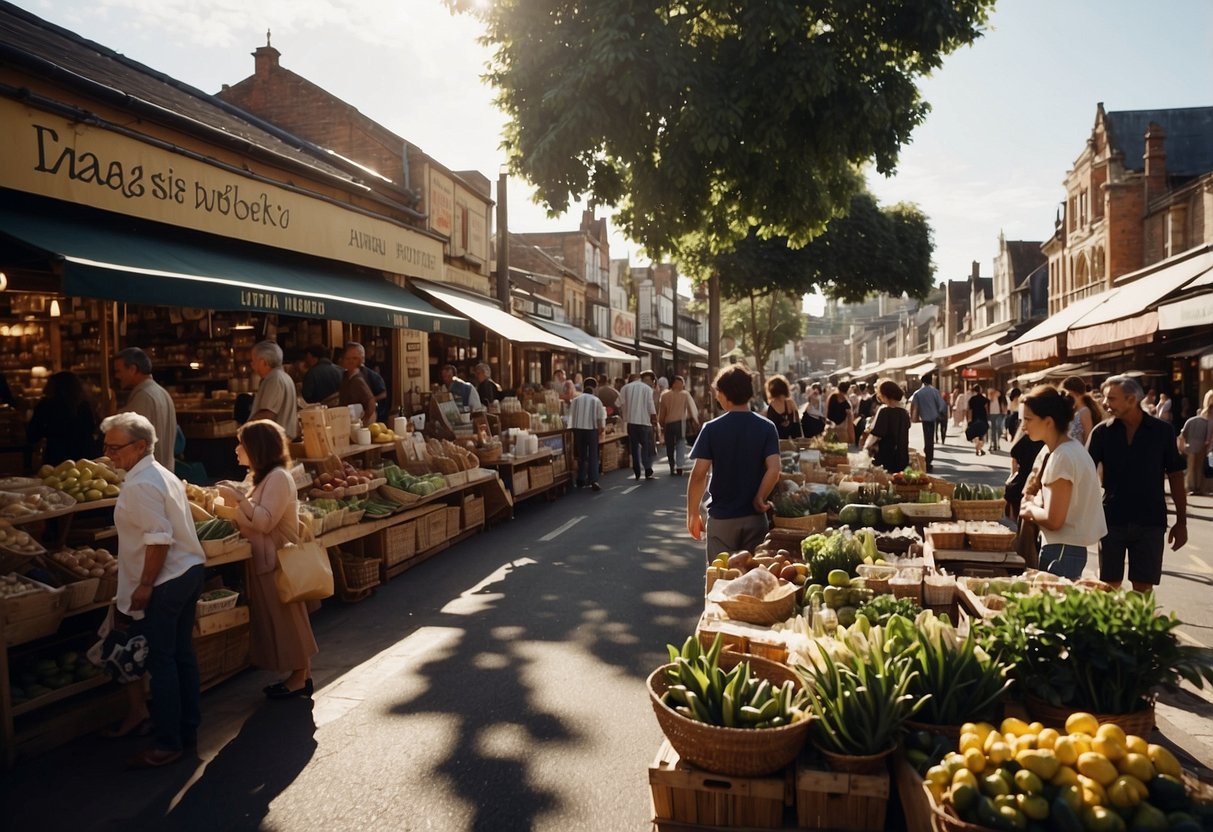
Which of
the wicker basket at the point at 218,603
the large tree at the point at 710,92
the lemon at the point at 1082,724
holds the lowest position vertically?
the wicker basket at the point at 218,603

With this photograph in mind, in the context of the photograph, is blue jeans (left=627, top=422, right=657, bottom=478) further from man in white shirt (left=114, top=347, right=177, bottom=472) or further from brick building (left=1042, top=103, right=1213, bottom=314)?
brick building (left=1042, top=103, right=1213, bottom=314)

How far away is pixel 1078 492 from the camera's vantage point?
5168 mm

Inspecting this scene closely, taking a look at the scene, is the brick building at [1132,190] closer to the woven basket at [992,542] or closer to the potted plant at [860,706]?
the woven basket at [992,542]

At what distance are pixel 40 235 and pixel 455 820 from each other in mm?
6927

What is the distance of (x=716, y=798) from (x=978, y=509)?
17.8 ft

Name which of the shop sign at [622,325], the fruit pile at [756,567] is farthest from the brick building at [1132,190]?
the fruit pile at [756,567]

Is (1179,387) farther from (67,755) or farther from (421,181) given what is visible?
(67,755)

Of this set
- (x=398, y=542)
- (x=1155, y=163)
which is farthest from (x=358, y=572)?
(x=1155, y=163)

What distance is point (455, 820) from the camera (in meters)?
3.84

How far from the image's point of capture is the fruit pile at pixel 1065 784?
2549 millimetres

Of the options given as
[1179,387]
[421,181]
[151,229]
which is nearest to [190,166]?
[151,229]

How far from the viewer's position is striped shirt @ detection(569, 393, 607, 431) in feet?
51.1

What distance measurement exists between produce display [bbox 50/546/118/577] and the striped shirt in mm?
10291

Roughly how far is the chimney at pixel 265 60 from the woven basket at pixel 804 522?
20.2 metres
